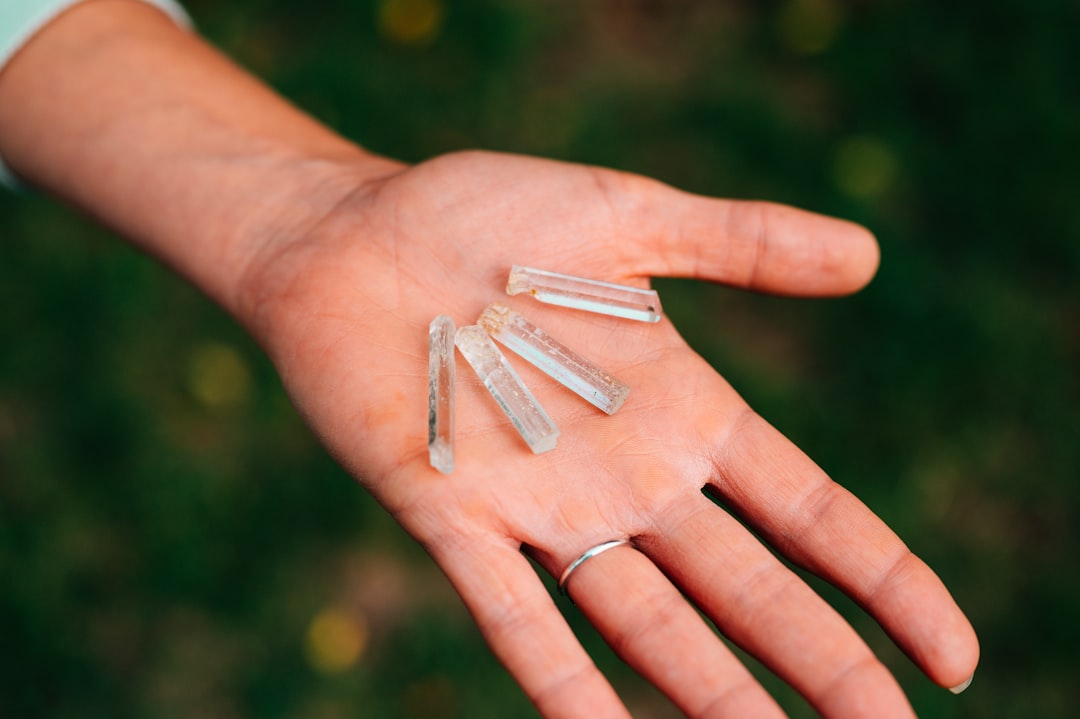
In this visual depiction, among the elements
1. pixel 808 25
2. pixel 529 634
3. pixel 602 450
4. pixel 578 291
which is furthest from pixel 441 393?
pixel 808 25

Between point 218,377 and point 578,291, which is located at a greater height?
point 578,291

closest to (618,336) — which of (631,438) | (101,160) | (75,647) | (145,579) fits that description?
(631,438)

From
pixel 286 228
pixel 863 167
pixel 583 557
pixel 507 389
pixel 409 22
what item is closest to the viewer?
pixel 583 557

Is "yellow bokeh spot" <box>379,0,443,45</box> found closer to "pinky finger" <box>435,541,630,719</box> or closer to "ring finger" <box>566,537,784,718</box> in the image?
"pinky finger" <box>435,541,630,719</box>

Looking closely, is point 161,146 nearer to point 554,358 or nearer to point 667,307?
point 554,358

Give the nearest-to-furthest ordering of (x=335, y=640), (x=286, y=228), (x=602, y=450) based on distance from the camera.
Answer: (x=602, y=450) < (x=286, y=228) < (x=335, y=640)

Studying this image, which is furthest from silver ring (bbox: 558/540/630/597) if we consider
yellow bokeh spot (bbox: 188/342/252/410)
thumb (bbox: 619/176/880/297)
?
yellow bokeh spot (bbox: 188/342/252/410)

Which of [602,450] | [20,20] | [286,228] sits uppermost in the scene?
[20,20]
